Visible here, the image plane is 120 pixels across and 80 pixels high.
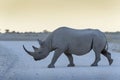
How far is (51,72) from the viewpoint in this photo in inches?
806

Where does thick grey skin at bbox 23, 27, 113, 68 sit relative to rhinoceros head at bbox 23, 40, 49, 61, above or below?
above

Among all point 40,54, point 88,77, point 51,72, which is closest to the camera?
point 88,77

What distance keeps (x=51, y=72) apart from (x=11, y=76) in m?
1.79

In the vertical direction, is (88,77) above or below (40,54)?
above

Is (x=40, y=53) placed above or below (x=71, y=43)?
below

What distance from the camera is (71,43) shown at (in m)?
24.0

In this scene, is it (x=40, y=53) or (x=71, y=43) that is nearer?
(x=40, y=53)

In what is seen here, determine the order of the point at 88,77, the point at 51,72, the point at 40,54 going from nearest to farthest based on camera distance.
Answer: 1. the point at 88,77
2. the point at 51,72
3. the point at 40,54

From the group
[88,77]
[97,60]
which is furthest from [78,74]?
[97,60]

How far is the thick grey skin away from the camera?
23.8 m

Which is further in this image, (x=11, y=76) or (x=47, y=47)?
(x=47, y=47)

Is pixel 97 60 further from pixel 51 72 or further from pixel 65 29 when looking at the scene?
pixel 51 72

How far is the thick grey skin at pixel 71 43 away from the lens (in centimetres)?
2381

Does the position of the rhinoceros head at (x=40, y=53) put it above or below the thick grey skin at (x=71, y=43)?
below
